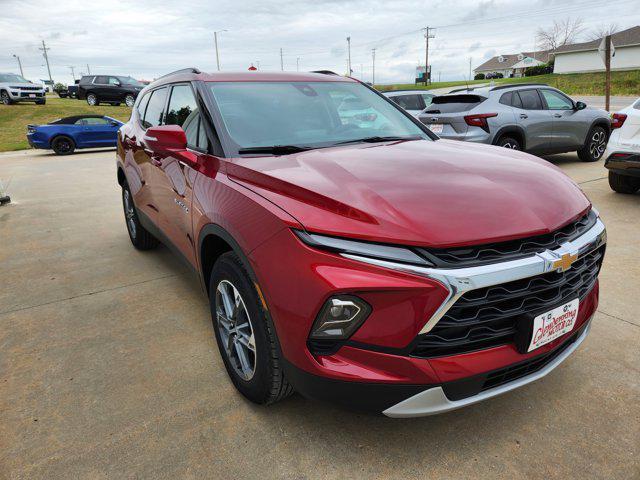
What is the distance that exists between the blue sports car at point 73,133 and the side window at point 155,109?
1328 cm

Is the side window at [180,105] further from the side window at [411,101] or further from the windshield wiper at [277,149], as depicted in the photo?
the side window at [411,101]

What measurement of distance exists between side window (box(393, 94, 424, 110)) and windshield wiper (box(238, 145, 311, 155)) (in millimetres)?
10165

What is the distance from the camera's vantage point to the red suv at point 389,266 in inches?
64.7

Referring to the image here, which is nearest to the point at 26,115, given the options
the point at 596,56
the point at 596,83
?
Result: the point at 596,83

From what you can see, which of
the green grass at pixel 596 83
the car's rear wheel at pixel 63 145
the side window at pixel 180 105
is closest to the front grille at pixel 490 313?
the side window at pixel 180 105

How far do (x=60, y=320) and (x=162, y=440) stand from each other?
1.73 meters

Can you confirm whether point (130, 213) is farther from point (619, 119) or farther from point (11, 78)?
point (11, 78)

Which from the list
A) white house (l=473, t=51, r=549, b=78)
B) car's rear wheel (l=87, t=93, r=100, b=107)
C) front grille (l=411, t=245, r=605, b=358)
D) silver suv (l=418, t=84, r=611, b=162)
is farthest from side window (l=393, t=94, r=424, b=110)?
white house (l=473, t=51, r=549, b=78)

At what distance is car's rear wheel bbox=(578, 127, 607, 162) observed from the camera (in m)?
9.27

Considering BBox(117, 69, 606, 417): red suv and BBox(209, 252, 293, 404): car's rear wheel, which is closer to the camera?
BBox(117, 69, 606, 417): red suv

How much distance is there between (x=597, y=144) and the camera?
373 inches

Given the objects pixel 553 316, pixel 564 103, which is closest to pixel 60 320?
pixel 553 316

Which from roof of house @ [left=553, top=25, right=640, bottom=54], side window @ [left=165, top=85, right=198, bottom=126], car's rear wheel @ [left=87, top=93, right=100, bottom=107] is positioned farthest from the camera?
roof of house @ [left=553, top=25, right=640, bottom=54]

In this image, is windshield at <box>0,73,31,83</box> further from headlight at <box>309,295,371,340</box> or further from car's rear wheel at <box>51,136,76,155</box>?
headlight at <box>309,295,371,340</box>
